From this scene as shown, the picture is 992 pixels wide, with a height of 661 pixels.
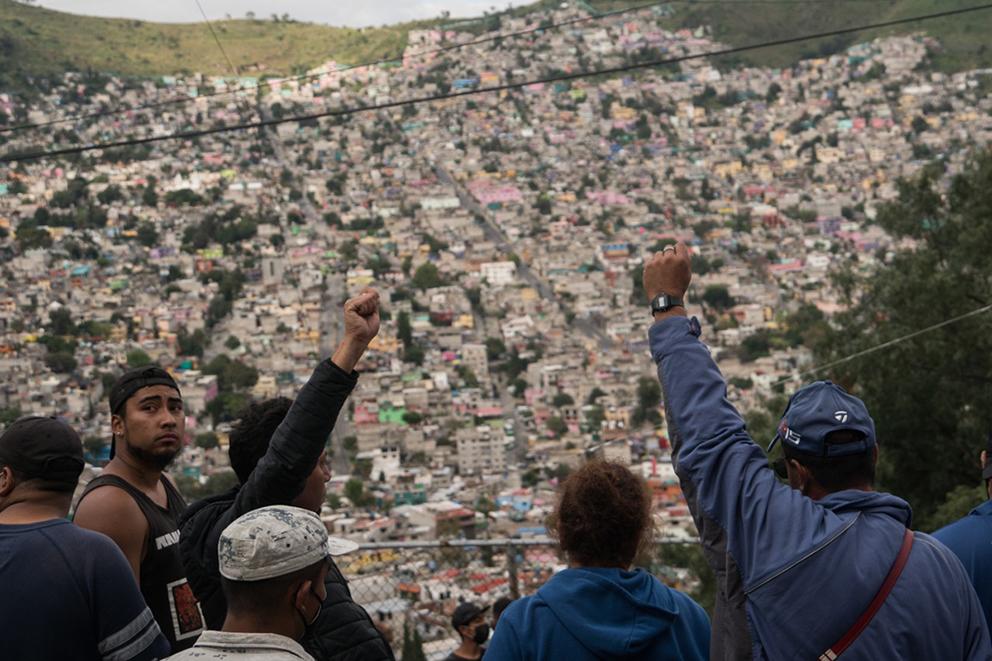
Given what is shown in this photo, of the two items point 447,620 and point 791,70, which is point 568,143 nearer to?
point 791,70

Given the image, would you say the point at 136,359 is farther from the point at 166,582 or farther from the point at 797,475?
the point at 797,475

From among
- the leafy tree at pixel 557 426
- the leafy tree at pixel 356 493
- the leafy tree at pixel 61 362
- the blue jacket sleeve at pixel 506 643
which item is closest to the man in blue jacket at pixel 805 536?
the blue jacket sleeve at pixel 506 643

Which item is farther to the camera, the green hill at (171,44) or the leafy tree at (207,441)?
the green hill at (171,44)

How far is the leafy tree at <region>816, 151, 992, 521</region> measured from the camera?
930 cm

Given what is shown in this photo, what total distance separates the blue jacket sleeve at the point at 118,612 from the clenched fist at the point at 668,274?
0.92 m

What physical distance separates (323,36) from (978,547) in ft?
279

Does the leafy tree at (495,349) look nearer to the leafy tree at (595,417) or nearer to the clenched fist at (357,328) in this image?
the leafy tree at (595,417)

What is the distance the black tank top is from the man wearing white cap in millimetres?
735

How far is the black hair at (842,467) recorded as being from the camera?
1.62 metres

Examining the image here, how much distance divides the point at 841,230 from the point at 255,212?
86.8 feet

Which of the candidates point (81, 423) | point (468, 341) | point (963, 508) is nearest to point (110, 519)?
point (963, 508)

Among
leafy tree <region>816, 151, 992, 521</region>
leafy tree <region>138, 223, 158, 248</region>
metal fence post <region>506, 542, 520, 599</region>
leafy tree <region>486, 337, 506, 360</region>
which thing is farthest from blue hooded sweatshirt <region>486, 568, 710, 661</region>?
leafy tree <region>138, 223, 158, 248</region>

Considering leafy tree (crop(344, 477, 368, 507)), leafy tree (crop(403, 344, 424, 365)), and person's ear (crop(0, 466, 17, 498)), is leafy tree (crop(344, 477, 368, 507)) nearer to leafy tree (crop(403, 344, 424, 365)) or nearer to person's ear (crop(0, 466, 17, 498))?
leafy tree (crop(403, 344, 424, 365))

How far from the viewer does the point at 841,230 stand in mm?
54656
